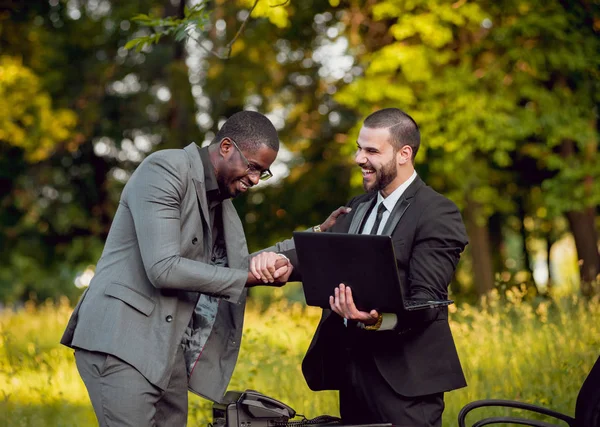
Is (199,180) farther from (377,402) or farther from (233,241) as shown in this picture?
(377,402)

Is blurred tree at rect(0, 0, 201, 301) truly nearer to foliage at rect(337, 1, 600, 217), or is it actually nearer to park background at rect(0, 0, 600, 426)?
park background at rect(0, 0, 600, 426)

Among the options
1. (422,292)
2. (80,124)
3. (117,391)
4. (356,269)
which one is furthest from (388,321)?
(80,124)

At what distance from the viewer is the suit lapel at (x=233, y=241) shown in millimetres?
4039

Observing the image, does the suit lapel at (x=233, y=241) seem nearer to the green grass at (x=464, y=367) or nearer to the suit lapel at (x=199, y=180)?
the suit lapel at (x=199, y=180)

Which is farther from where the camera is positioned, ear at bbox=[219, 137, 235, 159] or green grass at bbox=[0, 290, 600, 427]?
green grass at bbox=[0, 290, 600, 427]

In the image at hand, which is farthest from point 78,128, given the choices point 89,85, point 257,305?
point 257,305

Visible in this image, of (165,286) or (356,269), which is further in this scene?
(165,286)

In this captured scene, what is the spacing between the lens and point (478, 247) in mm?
15102

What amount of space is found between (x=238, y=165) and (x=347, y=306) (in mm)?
926

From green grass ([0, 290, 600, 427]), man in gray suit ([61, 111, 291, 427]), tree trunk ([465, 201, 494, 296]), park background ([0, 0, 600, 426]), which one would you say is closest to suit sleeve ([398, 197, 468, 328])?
man in gray suit ([61, 111, 291, 427])

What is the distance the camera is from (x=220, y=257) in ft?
13.7

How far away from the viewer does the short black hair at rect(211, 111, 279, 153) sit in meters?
3.93

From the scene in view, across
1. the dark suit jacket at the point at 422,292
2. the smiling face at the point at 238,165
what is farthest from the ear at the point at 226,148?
the dark suit jacket at the point at 422,292

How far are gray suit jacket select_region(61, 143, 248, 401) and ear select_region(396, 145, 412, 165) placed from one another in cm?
98
